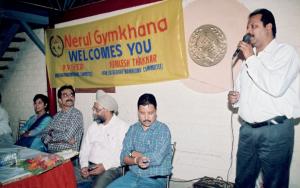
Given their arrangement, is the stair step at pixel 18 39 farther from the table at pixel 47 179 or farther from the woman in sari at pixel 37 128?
the table at pixel 47 179

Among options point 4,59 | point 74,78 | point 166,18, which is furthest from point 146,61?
point 4,59

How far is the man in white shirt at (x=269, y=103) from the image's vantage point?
2287 millimetres

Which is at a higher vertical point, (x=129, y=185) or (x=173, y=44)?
(x=173, y=44)

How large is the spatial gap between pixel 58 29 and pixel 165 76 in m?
2.60

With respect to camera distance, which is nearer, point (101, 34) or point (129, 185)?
point (129, 185)

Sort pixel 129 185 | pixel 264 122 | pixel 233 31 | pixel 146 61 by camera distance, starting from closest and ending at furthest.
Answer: pixel 264 122 → pixel 129 185 → pixel 233 31 → pixel 146 61

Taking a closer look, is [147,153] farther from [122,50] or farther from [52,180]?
[122,50]

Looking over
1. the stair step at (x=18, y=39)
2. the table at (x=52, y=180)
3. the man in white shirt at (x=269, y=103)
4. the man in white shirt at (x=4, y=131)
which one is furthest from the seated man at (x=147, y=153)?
the stair step at (x=18, y=39)

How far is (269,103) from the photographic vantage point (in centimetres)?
240

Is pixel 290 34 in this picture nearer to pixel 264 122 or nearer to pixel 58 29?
pixel 264 122

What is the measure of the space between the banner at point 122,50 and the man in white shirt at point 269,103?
51.9 inches

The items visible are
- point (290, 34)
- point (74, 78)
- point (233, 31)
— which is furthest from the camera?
point (74, 78)

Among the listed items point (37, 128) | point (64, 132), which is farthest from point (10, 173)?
point (37, 128)

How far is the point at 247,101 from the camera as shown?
99.9 inches
